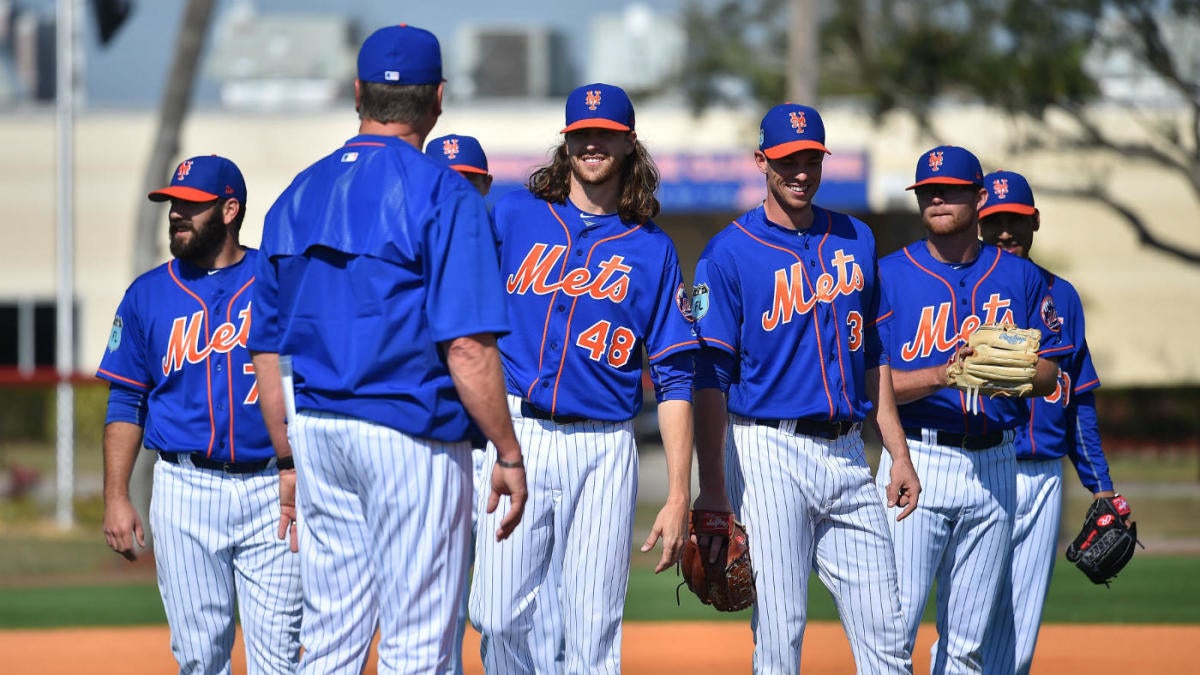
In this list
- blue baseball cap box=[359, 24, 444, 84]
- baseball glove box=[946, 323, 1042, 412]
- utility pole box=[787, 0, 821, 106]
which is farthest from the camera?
utility pole box=[787, 0, 821, 106]

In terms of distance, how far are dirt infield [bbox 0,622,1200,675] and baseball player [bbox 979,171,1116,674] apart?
1.79 m

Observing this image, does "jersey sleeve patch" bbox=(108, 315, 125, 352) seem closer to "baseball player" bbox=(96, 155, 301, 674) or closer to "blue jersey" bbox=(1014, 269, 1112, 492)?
"baseball player" bbox=(96, 155, 301, 674)

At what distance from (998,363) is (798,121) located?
1.09m

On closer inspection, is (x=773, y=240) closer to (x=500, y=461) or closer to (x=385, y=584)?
(x=500, y=461)

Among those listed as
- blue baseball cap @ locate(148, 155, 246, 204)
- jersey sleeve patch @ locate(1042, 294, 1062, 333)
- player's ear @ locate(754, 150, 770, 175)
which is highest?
player's ear @ locate(754, 150, 770, 175)

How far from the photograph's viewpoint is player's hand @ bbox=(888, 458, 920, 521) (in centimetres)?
509

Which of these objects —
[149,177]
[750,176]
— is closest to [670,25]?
[750,176]

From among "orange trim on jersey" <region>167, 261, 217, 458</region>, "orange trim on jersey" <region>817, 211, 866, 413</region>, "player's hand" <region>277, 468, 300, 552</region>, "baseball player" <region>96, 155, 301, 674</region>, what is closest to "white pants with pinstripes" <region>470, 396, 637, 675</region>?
"player's hand" <region>277, 468, 300, 552</region>

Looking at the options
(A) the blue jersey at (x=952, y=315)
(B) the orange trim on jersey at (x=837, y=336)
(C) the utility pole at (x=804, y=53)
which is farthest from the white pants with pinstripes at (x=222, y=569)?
(C) the utility pole at (x=804, y=53)

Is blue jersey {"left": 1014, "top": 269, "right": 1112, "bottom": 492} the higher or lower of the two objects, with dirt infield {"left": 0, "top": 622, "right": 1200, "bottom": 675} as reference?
higher

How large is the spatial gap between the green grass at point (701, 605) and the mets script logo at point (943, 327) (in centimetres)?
442

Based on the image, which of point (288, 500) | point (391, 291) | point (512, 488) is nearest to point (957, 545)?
point (512, 488)

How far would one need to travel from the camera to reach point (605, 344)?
481 centimetres

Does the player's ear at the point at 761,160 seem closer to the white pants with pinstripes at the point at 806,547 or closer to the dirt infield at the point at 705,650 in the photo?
the white pants with pinstripes at the point at 806,547
